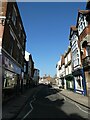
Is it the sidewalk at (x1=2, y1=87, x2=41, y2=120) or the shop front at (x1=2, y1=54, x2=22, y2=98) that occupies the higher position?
the shop front at (x1=2, y1=54, x2=22, y2=98)

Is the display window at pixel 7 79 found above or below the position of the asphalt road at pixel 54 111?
above

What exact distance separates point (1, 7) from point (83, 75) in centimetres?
1420

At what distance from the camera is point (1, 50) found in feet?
41.6

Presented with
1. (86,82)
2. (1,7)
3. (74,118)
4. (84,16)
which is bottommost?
(74,118)

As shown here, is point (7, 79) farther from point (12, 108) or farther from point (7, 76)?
point (12, 108)

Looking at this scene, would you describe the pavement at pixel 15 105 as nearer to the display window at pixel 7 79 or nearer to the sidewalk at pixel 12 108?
the sidewalk at pixel 12 108

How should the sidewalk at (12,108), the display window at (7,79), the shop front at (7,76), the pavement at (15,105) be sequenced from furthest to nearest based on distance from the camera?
the display window at (7,79), the shop front at (7,76), the pavement at (15,105), the sidewalk at (12,108)

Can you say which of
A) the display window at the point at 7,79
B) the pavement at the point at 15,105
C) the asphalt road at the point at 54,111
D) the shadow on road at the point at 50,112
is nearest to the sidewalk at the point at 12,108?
the pavement at the point at 15,105

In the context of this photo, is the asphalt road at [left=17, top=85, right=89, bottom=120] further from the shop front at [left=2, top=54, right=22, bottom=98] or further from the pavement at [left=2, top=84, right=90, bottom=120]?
the shop front at [left=2, top=54, right=22, bottom=98]

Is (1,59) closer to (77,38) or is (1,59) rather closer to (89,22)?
(89,22)

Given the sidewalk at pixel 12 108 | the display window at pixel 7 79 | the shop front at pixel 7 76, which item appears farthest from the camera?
the display window at pixel 7 79

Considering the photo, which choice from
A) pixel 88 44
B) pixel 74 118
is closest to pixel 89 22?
pixel 88 44

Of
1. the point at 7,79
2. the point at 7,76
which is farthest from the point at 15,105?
the point at 7,76

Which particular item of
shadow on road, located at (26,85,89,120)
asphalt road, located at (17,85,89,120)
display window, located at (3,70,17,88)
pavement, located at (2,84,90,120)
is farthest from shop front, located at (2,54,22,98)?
shadow on road, located at (26,85,89,120)
